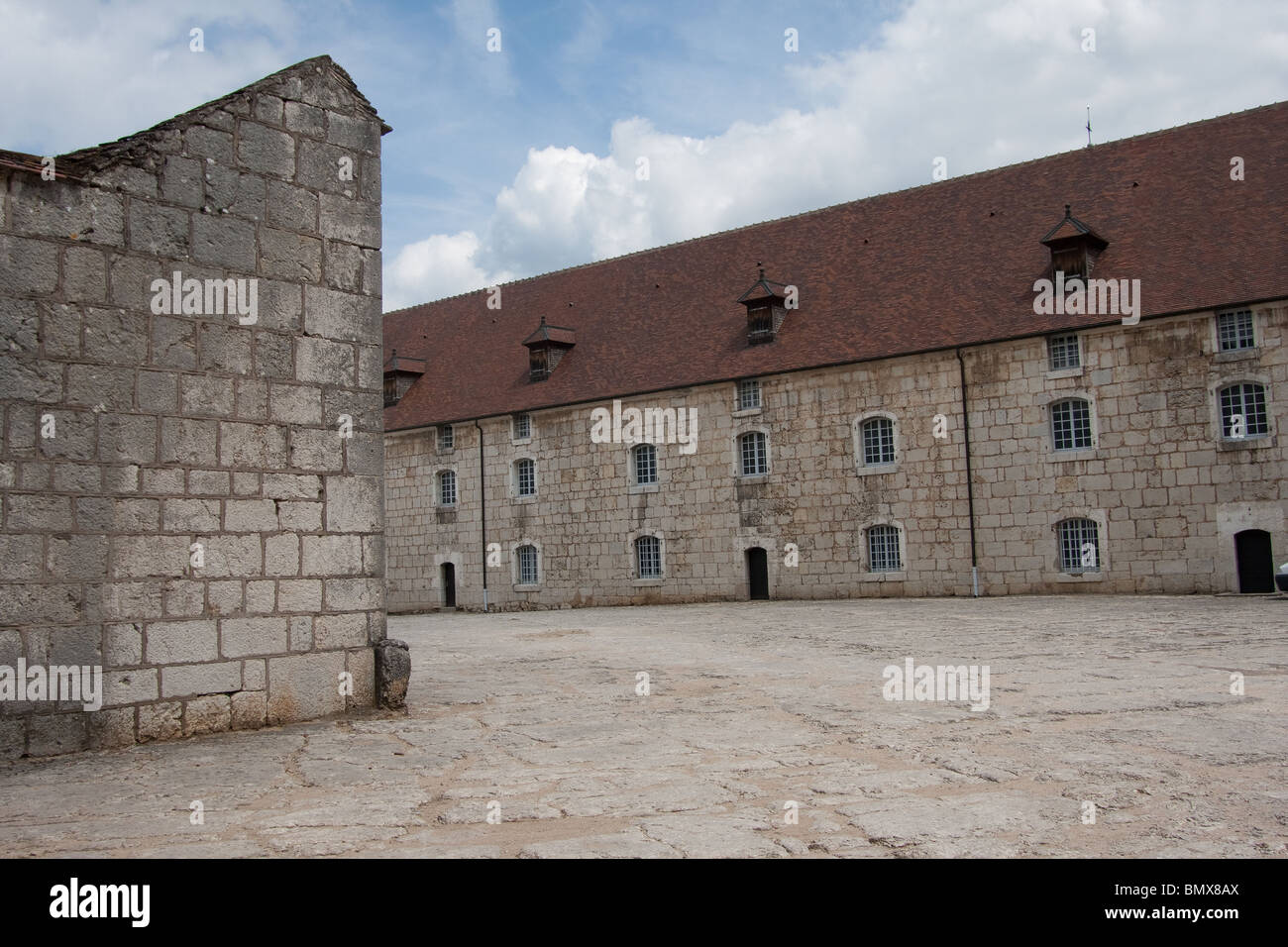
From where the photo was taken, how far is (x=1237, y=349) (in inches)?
843

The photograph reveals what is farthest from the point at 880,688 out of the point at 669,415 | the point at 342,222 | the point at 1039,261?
the point at 669,415

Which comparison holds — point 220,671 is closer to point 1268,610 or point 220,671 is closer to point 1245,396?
point 1268,610

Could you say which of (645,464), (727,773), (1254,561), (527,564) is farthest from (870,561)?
(727,773)

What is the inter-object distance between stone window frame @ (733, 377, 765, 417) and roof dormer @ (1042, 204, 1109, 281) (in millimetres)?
7395

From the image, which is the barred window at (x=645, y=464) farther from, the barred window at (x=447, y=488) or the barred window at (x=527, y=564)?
the barred window at (x=447, y=488)

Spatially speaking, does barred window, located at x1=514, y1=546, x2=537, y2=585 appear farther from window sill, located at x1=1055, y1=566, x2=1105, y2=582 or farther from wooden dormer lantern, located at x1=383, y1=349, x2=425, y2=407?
window sill, located at x1=1055, y1=566, x2=1105, y2=582

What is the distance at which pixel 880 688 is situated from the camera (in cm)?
949

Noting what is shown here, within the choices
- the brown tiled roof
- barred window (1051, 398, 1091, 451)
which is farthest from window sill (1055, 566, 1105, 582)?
the brown tiled roof

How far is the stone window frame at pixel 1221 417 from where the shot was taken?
21125 millimetres

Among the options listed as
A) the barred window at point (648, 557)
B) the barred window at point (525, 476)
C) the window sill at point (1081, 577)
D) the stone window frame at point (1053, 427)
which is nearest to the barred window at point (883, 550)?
the window sill at point (1081, 577)

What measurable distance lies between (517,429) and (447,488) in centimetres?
370

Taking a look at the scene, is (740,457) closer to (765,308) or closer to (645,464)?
(645,464)

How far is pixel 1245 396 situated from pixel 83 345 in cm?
2135

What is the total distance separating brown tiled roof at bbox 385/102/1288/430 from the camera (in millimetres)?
22594
